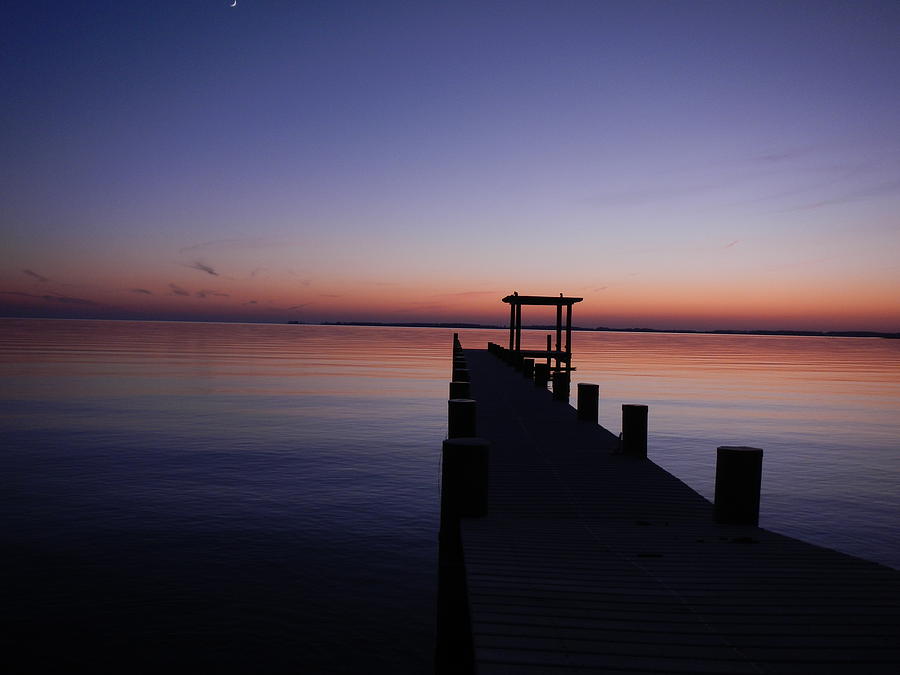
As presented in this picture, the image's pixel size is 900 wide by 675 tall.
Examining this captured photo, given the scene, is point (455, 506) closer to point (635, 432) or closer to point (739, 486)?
point (739, 486)

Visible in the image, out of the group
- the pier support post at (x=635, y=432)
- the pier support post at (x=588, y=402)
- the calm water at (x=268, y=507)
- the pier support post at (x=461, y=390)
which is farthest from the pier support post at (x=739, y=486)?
the pier support post at (x=588, y=402)

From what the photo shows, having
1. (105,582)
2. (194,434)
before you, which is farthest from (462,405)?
(194,434)

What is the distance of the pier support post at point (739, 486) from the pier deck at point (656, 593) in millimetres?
132

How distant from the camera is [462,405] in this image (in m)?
8.88

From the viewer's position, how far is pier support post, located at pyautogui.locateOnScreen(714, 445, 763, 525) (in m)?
6.53

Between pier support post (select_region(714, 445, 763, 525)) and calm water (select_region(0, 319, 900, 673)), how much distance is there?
391cm

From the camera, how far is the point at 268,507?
522 inches

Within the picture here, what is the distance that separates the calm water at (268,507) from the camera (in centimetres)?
822

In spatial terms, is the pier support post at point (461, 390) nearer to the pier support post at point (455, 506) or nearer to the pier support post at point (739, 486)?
the pier support post at point (455, 506)

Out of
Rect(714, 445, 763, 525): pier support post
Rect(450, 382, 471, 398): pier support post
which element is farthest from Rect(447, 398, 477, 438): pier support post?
Rect(714, 445, 763, 525): pier support post

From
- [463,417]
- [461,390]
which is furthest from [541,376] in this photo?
[463,417]

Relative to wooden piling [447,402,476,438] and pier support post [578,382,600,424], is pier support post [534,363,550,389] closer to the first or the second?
pier support post [578,382,600,424]

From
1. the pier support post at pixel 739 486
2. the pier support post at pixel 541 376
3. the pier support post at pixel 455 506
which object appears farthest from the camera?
the pier support post at pixel 541 376

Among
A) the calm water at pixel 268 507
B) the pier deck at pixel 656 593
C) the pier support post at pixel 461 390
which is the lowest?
the calm water at pixel 268 507
